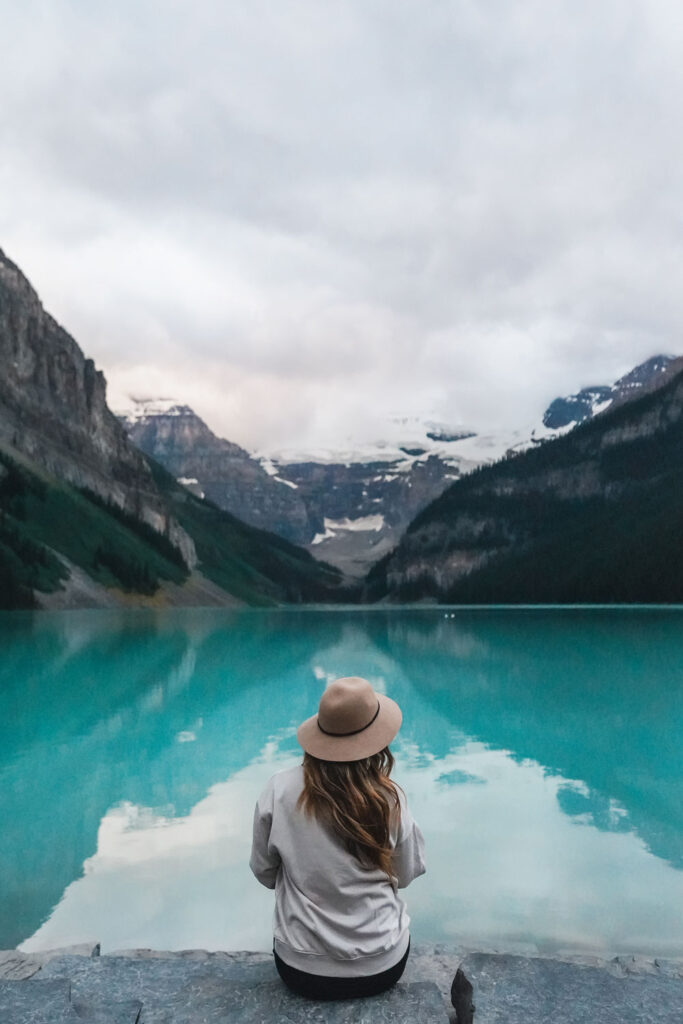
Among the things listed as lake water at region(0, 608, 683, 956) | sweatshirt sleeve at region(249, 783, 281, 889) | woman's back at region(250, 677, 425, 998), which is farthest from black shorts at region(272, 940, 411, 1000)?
lake water at region(0, 608, 683, 956)

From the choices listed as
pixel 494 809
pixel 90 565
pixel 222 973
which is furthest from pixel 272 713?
pixel 90 565

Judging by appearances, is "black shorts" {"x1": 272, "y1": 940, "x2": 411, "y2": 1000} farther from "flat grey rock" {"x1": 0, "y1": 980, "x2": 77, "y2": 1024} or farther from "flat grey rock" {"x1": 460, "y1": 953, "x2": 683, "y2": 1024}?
"flat grey rock" {"x1": 0, "y1": 980, "x2": 77, "y2": 1024}

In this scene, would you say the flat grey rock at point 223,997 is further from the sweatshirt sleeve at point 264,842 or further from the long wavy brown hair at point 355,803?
the long wavy brown hair at point 355,803

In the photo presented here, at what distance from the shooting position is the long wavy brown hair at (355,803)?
4.71 meters

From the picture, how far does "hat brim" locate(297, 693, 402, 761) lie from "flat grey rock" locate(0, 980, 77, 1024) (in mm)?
1994

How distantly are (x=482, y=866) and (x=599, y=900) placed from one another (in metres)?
1.88

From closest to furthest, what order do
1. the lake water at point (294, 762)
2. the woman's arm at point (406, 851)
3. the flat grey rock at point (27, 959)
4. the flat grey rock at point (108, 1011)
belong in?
the flat grey rock at point (108, 1011), the woman's arm at point (406, 851), the flat grey rock at point (27, 959), the lake water at point (294, 762)

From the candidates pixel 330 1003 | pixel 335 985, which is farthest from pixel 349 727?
pixel 330 1003

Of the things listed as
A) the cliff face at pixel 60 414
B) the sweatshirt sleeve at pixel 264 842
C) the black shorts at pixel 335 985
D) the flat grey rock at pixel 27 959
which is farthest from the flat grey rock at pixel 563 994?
the cliff face at pixel 60 414

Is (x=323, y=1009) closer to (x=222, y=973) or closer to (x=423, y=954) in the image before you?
(x=222, y=973)

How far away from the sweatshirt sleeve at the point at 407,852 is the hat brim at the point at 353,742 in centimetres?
54

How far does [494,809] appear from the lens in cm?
1435

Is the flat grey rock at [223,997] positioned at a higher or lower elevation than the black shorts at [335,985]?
lower

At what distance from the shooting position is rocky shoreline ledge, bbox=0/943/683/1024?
14.9 ft
